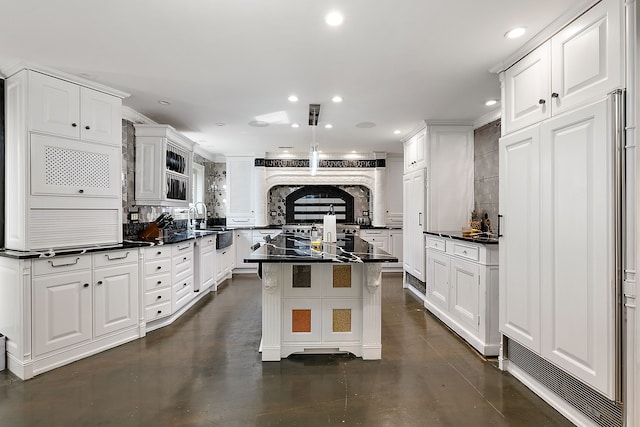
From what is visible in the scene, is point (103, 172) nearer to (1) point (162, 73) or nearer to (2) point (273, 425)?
(1) point (162, 73)

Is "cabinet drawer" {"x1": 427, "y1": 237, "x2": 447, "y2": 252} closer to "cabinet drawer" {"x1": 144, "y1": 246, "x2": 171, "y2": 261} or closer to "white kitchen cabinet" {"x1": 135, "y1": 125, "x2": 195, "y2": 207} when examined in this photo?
"cabinet drawer" {"x1": 144, "y1": 246, "x2": 171, "y2": 261}

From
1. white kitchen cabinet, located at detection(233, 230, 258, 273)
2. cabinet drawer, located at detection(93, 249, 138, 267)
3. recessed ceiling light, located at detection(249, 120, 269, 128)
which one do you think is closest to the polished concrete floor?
cabinet drawer, located at detection(93, 249, 138, 267)

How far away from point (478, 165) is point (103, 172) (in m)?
4.24

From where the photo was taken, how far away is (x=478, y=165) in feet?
13.6

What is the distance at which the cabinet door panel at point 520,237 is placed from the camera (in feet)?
7.16

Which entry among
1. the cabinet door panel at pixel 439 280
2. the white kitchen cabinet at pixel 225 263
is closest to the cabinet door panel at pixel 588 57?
the cabinet door panel at pixel 439 280

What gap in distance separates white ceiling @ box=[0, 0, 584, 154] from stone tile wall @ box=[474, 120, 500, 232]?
0.34 m

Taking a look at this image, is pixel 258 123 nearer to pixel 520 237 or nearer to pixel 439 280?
pixel 439 280

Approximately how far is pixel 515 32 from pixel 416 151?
8.60ft

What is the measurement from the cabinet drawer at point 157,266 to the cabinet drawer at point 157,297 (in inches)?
8.2

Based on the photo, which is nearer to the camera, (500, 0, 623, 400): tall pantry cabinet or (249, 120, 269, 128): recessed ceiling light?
(500, 0, 623, 400): tall pantry cabinet

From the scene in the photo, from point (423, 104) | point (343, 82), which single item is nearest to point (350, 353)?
point (343, 82)

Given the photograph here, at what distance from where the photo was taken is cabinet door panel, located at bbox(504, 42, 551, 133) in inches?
84.1

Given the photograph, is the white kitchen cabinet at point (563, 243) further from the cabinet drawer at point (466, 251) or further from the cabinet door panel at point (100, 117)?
the cabinet door panel at point (100, 117)
